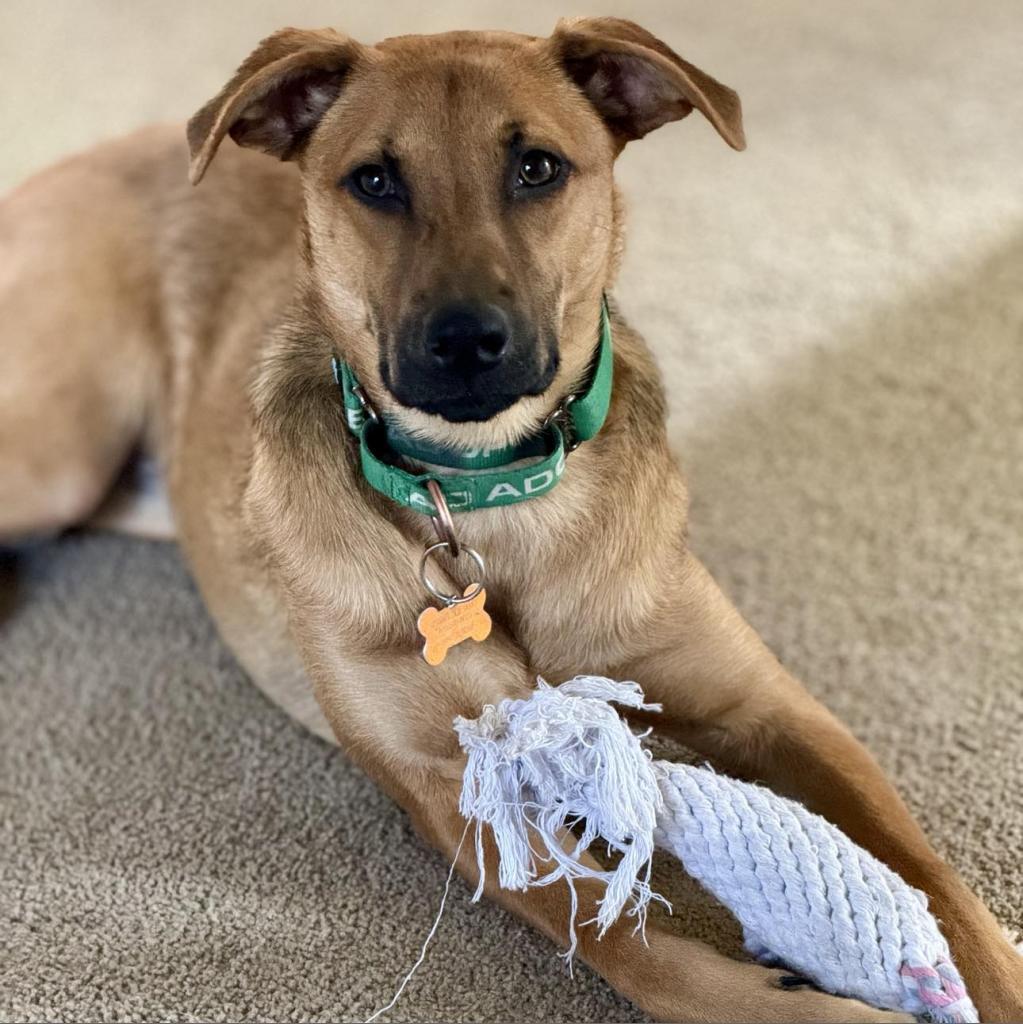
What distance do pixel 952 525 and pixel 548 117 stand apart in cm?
123

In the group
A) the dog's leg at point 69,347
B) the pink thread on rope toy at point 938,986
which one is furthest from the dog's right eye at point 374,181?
the pink thread on rope toy at point 938,986

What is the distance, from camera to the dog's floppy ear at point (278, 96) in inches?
59.9

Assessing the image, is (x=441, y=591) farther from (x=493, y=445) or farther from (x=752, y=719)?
(x=752, y=719)

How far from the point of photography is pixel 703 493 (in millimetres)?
2453

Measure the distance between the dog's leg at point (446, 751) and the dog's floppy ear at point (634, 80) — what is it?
0.75 meters

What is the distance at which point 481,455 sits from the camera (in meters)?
1.62

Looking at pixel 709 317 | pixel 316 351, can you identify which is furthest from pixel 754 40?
pixel 316 351

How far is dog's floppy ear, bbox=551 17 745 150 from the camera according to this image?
1526mm

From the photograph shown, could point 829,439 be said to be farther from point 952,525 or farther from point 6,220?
point 6,220

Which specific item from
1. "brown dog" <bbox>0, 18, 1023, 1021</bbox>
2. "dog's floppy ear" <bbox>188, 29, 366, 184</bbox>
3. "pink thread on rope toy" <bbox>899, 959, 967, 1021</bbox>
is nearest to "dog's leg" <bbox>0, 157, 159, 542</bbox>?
"brown dog" <bbox>0, 18, 1023, 1021</bbox>

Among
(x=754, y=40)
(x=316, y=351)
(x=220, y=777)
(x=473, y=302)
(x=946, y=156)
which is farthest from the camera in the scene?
(x=754, y=40)

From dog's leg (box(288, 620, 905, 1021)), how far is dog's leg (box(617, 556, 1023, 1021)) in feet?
0.78

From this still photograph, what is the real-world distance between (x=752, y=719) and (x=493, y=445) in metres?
0.57

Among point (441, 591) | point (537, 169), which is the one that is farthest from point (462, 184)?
point (441, 591)
